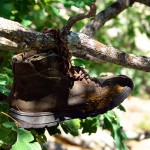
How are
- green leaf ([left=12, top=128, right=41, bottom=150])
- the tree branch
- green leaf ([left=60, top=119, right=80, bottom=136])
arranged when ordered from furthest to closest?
green leaf ([left=60, top=119, right=80, bottom=136]) → the tree branch → green leaf ([left=12, top=128, right=41, bottom=150])

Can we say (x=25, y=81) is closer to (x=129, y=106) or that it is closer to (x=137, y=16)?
(x=137, y=16)

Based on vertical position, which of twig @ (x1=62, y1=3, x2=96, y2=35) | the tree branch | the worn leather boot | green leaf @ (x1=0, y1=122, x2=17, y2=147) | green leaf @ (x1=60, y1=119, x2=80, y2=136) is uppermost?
twig @ (x1=62, y1=3, x2=96, y2=35)

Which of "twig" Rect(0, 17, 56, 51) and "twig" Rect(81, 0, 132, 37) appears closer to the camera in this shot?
"twig" Rect(0, 17, 56, 51)

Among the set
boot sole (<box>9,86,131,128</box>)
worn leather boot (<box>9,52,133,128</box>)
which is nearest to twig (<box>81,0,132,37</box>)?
worn leather boot (<box>9,52,133,128</box>)

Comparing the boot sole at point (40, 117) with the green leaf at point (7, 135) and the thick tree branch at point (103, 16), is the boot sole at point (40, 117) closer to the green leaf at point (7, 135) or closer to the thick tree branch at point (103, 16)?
the green leaf at point (7, 135)

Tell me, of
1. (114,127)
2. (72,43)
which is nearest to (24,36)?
(72,43)

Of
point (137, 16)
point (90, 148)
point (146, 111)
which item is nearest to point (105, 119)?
point (137, 16)

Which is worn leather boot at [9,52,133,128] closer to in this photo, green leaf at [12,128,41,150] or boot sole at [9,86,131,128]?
boot sole at [9,86,131,128]
